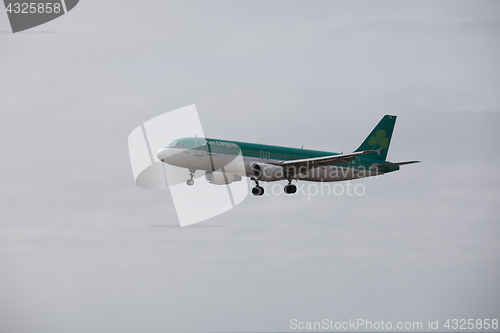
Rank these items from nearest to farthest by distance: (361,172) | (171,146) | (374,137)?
(171,146) < (361,172) < (374,137)

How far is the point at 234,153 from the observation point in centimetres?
6469

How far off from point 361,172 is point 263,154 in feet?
41.7

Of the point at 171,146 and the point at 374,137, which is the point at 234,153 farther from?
the point at 374,137

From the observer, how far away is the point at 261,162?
66.2 m

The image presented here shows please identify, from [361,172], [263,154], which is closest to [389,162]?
[361,172]

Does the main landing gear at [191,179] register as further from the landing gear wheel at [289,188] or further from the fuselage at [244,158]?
the landing gear wheel at [289,188]

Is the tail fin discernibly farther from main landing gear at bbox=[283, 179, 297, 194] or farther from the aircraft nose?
the aircraft nose

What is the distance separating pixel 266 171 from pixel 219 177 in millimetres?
5170

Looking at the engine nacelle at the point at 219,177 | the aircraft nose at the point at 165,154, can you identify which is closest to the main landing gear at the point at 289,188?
the engine nacelle at the point at 219,177

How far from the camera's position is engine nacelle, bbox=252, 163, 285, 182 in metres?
65.1

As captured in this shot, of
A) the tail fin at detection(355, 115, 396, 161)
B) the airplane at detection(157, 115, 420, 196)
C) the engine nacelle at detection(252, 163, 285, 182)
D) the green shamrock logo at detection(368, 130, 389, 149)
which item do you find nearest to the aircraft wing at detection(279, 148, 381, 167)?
the airplane at detection(157, 115, 420, 196)

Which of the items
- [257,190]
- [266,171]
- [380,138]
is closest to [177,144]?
[266,171]

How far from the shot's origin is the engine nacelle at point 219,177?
67000mm

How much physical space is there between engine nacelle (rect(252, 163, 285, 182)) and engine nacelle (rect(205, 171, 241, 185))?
10.3 ft
